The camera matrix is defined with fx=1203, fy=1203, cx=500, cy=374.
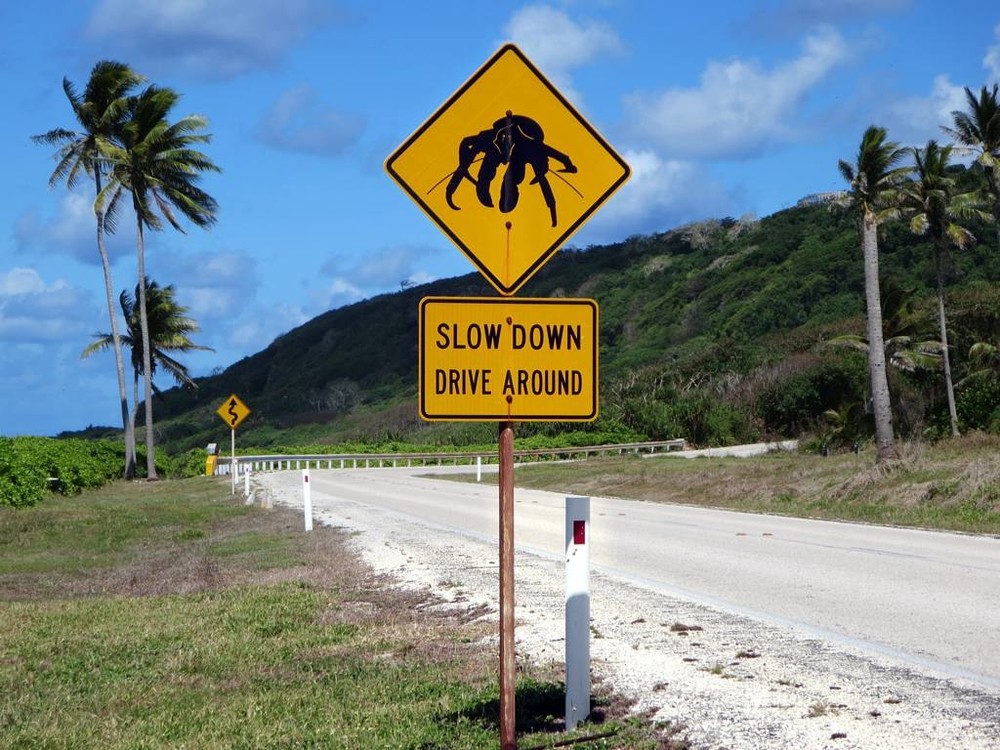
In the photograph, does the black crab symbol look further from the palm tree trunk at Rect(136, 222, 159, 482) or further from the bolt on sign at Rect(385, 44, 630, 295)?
the palm tree trunk at Rect(136, 222, 159, 482)

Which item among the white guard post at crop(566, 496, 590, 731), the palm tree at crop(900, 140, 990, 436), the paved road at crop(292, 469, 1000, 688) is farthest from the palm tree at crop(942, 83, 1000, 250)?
the white guard post at crop(566, 496, 590, 731)

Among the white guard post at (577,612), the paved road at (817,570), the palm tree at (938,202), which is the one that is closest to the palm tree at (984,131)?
the palm tree at (938,202)

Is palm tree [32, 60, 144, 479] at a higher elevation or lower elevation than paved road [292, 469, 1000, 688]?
higher

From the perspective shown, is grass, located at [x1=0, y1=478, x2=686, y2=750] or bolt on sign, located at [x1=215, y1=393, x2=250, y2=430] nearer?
grass, located at [x1=0, y1=478, x2=686, y2=750]

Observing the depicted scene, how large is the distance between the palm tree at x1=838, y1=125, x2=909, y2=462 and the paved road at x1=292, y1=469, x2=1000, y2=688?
8.23 m

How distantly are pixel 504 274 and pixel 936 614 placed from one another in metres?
6.27

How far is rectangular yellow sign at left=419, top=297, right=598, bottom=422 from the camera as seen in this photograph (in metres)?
5.52

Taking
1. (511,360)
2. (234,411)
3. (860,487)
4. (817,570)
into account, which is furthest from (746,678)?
(234,411)

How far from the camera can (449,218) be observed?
559cm

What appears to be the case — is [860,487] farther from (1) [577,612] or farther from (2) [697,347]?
(2) [697,347]

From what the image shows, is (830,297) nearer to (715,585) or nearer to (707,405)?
(707,405)

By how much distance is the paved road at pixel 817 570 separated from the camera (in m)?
9.16

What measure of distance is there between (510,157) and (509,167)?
0.05 meters

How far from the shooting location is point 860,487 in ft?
81.3
